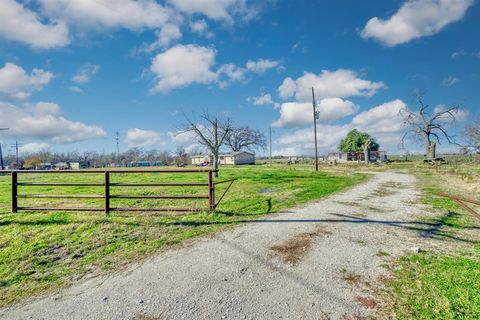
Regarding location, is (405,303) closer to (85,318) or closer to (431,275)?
(431,275)

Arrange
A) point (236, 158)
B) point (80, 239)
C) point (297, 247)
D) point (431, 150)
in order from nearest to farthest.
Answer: point (297, 247) < point (80, 239) < point (431, 150) < point (236, 158)

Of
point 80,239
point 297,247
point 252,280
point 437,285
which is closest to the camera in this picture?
point 437,285

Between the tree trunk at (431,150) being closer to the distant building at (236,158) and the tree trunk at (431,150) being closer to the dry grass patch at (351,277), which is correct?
the dry grass patch at (351,277)

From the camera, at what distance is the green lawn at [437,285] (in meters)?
3.10

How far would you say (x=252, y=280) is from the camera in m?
3.95

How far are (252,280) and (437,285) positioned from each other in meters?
2.68

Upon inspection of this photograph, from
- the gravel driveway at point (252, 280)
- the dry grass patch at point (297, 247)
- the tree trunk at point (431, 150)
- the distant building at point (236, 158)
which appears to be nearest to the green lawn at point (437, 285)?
the gravel driveway at point (252, 280)

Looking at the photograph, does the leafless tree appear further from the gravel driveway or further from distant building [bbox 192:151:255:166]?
the gravel driveway

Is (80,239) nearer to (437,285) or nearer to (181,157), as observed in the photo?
(437,285)

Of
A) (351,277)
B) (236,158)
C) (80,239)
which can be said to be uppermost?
(236,158)

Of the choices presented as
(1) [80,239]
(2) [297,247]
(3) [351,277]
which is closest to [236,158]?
(1) [80,239]

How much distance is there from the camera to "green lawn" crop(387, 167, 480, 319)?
10.2 feet

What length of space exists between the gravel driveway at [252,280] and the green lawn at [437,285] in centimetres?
32

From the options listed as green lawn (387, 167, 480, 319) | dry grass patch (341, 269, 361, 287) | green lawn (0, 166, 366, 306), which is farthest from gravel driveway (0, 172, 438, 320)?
green lawn (0, 166, 366, 306)
